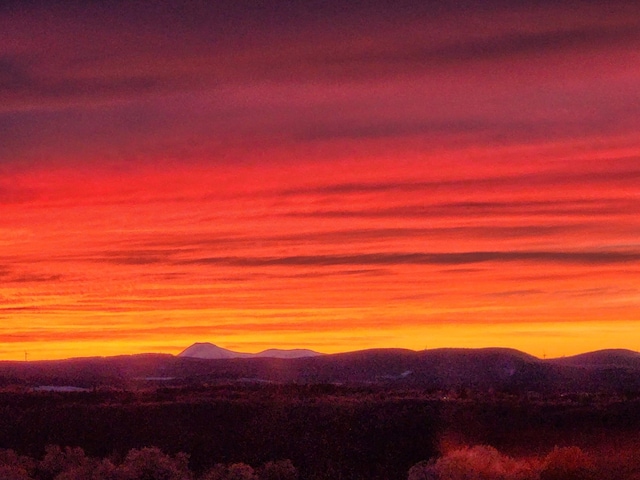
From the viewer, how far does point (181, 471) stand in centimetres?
3039

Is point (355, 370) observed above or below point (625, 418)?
above

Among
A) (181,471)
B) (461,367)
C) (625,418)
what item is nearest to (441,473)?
(181,471)

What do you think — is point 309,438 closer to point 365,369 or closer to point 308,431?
point 308,431

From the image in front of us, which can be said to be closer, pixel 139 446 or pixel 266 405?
pixel 139 446

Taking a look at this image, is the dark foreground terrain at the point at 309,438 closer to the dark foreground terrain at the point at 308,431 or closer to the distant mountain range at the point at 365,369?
the dark foreground terrain at the point at 308,431

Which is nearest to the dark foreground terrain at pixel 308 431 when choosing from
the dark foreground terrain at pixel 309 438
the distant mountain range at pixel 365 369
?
the dark foreground terrain at pixel 309 438

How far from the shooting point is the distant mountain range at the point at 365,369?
11331 centimetres

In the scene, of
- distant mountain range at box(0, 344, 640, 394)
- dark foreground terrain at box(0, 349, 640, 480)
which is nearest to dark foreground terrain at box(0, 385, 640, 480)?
dark foreground terrain at box(0, 349, 640, 480)

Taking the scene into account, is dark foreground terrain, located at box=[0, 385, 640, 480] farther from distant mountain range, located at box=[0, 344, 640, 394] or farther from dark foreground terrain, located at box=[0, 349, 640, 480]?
distant mountain range, located at box=[0, 344, 640, 394]

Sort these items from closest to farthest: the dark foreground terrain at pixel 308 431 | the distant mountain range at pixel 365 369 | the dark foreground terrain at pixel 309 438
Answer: the dark foreground terrain at pixel 309 438
the dark foreground terrain at pixel 308 431
the distant mountain range at pixel 365 369

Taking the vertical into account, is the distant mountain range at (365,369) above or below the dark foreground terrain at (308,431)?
above

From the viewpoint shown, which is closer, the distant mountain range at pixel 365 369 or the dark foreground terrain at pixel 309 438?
the dark foreground terrain at pixel 309 438

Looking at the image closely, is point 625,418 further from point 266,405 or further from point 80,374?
point 80,374

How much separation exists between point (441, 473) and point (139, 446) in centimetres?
2249
